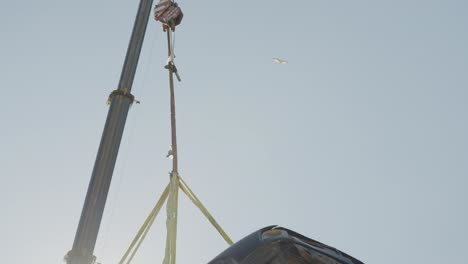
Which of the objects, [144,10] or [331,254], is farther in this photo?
[144,10]

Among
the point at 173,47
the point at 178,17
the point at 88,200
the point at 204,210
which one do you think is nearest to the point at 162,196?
the point at 204,210

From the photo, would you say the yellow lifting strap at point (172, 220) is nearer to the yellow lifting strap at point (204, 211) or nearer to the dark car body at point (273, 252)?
the yellow lifting strap at point (204, 211)

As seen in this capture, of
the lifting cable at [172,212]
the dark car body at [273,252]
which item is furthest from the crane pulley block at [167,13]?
the dark car body at [273,252]

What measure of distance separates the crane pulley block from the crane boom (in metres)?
0.46

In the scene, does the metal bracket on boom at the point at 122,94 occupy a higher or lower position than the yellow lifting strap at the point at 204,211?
higher

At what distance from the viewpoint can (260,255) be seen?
3.10m

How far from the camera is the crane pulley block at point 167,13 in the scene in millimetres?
9211

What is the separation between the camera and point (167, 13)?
30.2 feet

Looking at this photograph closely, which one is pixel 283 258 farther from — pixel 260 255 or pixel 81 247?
pixel 81 247

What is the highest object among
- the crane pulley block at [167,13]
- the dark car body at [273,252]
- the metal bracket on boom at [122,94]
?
the crane pulley block at [167,13]

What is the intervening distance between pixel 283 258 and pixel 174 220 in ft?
11.5

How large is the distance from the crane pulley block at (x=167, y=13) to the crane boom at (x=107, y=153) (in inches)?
17.9

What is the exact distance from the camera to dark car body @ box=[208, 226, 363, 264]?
3.10 metres

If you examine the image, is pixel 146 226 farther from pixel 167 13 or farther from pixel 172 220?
pixel 167 13
